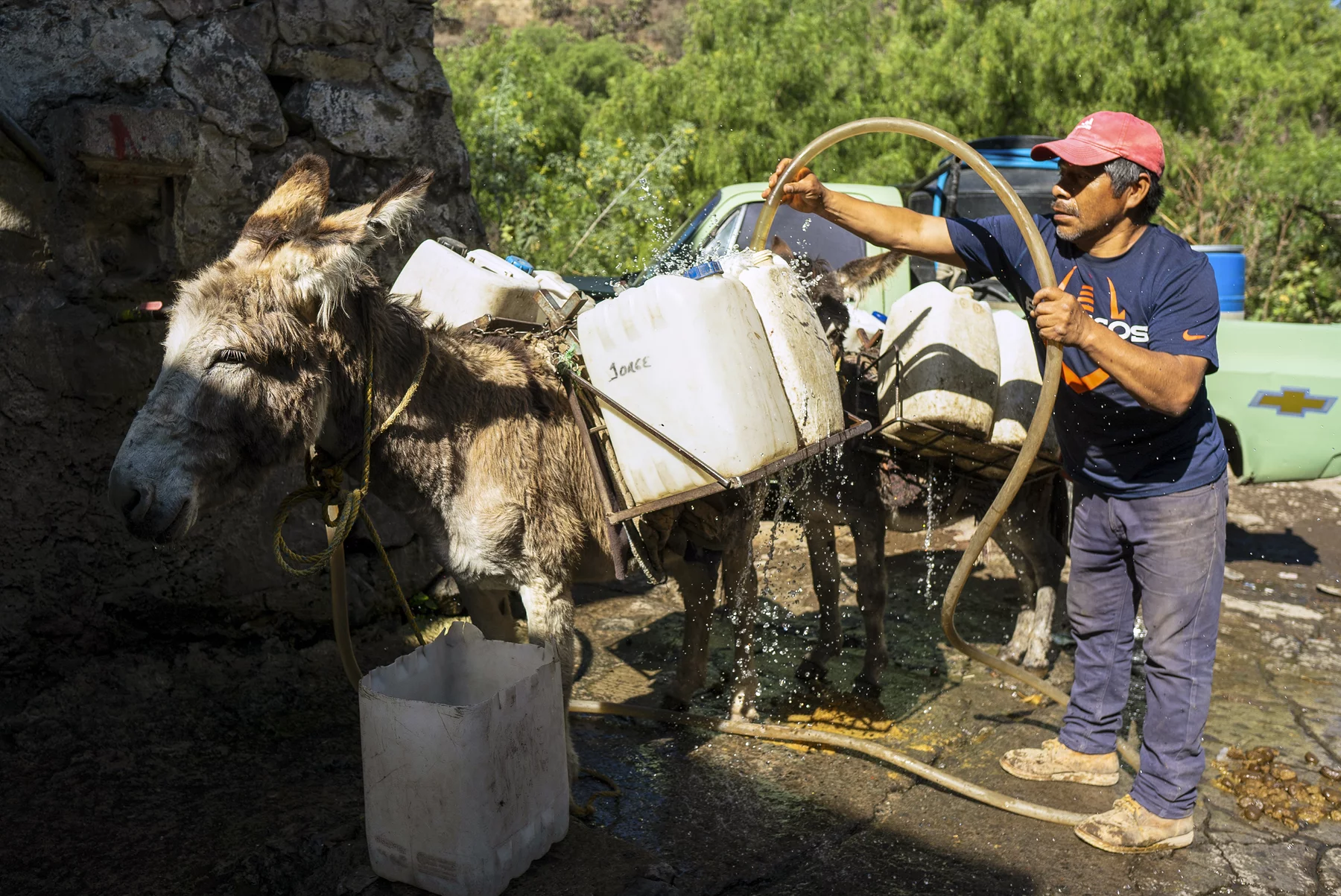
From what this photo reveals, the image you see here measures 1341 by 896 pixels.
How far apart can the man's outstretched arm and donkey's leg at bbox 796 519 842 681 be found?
1.45m

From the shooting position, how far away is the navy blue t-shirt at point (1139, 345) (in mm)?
2816

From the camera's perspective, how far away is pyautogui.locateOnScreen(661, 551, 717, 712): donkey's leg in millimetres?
4004

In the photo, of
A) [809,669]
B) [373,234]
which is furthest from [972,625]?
[373,234]

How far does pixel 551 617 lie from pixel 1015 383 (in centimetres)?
215

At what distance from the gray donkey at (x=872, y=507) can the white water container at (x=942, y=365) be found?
0.21 metres

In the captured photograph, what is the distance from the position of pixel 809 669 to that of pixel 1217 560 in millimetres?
1974

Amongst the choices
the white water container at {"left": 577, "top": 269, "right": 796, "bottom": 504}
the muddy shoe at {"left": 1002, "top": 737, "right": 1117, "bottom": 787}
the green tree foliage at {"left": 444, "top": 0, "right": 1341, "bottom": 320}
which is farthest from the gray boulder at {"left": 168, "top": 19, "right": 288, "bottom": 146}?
the green tree foliage at {"left": 444, "top": 0, "right": 1341, "bottom": 320}

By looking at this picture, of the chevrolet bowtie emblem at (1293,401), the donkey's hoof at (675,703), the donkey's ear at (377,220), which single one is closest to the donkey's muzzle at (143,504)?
the donkey's ear at (377,220)

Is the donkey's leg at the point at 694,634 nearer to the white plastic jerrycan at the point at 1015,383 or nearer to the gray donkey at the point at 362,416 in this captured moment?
the gray donkey at the point at 362,416

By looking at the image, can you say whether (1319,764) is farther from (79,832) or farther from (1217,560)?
(79,832)

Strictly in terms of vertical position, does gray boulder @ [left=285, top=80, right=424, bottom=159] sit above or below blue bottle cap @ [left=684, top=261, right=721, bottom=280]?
above

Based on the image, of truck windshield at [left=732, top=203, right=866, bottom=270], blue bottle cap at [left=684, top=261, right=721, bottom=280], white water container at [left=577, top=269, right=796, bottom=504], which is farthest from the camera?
truck windshield at [left=732, top=203, right=866, bottom=270]

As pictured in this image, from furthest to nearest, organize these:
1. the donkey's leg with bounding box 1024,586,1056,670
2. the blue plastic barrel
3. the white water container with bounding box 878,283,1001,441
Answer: the blue plastic barrel → the donkey's leg with bounding box 1024,586,1056,670 → the white water container with bounding box 878,283,1001,441

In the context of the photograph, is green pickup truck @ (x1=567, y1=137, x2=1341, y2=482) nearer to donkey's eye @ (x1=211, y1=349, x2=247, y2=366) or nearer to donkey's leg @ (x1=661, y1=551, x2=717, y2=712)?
donkey's leg @ (x1=661, y1=551, x2=717, y2=712)
